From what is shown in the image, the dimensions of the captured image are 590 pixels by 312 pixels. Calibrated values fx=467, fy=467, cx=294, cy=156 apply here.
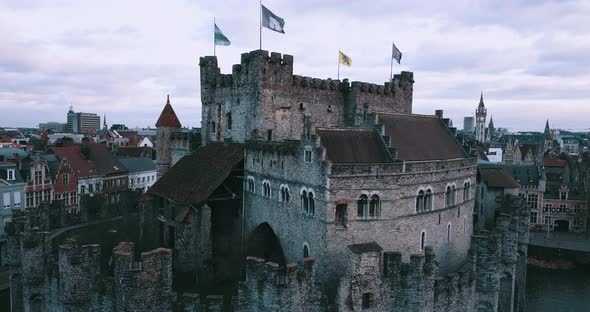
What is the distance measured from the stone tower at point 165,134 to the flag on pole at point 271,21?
64.1ft

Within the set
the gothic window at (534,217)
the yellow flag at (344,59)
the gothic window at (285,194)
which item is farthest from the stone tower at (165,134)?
the gothic window at (534,217)

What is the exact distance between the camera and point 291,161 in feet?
116

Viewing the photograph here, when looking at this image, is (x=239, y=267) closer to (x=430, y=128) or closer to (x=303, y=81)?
(x=303, y=81)

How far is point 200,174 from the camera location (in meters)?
44.0

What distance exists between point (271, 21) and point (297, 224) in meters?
18.7

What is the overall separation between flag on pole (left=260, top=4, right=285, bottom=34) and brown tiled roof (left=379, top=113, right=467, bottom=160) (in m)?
12.2

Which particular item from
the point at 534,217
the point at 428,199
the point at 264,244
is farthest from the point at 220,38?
the point at 534,217

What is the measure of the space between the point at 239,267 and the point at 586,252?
48530 mm

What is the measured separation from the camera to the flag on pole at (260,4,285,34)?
4138cm

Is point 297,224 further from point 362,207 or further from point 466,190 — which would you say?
point 466,190

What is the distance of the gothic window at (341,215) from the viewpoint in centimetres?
3216

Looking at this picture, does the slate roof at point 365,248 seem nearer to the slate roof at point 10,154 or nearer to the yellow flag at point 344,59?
the yellow flag at point 344,59

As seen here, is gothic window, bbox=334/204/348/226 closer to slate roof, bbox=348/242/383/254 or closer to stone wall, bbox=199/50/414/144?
slate roof, bbox=348/242/383/254

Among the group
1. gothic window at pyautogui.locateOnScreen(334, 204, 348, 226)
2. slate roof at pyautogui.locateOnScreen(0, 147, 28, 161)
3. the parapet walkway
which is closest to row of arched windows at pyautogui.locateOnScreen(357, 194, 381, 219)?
gothic window at pyautogui.locateOnScreen(334, 204, 348, 226)
